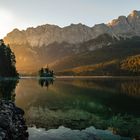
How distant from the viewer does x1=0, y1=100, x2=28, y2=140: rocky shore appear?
92.4 ft

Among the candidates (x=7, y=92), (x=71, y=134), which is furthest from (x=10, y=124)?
(x=7, y=92)

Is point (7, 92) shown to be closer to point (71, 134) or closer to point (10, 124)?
point (71, 134)

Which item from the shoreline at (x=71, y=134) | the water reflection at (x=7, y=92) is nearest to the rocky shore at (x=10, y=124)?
the shoreline at (x=71, y=134)

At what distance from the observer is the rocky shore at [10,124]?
92.4ft

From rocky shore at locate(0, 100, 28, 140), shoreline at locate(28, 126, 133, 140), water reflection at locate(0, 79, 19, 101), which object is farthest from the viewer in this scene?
water reflection at locate(0, 79, 19, 101)

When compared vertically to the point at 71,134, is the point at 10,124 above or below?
above

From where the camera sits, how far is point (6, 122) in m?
29.5

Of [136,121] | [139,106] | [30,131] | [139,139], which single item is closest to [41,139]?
[30,131]

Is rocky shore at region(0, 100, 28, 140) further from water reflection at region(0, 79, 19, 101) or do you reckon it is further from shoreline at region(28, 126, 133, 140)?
water reflection at region(0, 79, 19, 101)

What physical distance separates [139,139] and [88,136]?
20.3ft

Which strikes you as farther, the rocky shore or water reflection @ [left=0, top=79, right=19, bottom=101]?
water reflection @ [left=0, top=79, right=19, bottom=101]

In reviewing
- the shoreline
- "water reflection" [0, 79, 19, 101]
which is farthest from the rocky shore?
"water reflection" [0, 79, 19, 101]

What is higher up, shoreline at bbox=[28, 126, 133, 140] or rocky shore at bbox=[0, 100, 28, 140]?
rocky shore at bbox=[0, 100, 28, 140]

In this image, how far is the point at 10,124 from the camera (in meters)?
30.3
